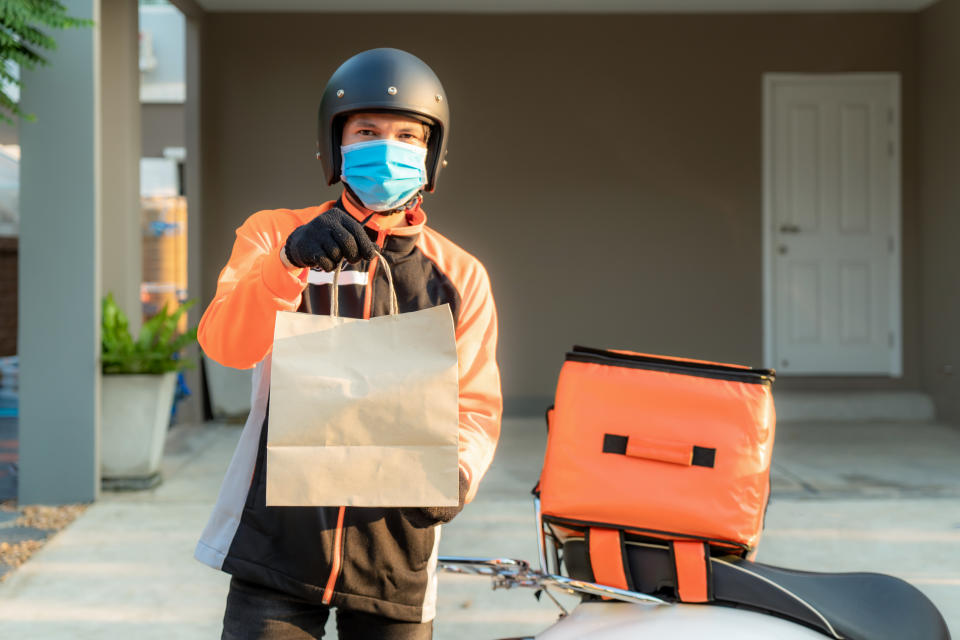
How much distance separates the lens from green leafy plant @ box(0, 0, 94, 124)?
3.95 metres

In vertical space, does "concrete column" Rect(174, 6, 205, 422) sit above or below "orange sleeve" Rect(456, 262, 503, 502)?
above

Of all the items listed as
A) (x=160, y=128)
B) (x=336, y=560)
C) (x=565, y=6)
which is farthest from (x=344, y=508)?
(x=160, y=128)

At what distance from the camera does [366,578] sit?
1.49m

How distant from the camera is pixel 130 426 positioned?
4812 millimetres

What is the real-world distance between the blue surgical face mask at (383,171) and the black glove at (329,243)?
27cm

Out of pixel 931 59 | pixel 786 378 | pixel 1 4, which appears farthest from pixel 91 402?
pixel 931 59

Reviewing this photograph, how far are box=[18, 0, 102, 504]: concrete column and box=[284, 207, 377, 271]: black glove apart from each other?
12.3ft

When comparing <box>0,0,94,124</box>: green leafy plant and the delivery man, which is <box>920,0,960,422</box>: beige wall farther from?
the delivery man

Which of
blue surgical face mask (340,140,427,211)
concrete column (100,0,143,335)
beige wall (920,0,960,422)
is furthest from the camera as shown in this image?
beige wall (920,0,960,422)

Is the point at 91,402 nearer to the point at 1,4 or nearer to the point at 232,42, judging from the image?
the point at 1,4

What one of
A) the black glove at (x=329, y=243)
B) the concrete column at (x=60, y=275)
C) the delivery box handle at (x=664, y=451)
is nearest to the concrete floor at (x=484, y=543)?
the concrete column at (x=60, y=275)

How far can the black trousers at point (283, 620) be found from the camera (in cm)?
146

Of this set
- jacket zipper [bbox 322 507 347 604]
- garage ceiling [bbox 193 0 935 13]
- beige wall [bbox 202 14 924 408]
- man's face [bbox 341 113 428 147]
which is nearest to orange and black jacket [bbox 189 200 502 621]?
jacket zipper [bbox 322 507 347 604]

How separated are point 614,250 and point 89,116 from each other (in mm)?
4341
